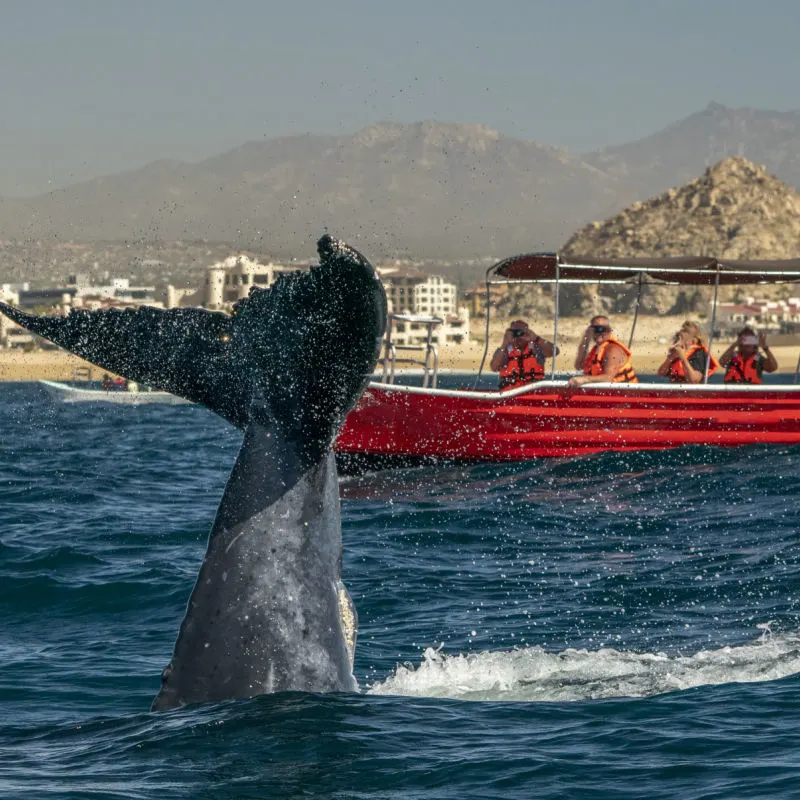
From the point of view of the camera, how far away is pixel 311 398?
19.5ft

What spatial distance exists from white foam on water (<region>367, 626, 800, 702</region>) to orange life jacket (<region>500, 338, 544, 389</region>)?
476 inches

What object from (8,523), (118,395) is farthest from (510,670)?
(118,395)

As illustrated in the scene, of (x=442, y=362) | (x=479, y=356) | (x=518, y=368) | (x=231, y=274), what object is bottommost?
(x=442, y=362)

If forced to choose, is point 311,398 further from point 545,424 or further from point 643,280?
point 643,280

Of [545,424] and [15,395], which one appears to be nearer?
[545,424]

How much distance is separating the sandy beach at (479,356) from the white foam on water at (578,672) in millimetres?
98695

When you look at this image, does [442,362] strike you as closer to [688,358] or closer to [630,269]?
[630,269]

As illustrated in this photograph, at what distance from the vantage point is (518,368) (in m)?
21.4

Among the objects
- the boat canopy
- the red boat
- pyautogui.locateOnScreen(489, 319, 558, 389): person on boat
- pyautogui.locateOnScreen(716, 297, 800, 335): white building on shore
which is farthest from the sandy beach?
the red boat

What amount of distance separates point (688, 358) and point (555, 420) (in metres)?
2.77

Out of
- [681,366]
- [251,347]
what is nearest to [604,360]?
[681,366]

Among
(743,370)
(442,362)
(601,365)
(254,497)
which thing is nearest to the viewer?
(254,497)

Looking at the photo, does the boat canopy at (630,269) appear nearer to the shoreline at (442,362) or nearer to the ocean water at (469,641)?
the ocean water at (469,641)

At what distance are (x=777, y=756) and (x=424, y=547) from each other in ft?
25.6
